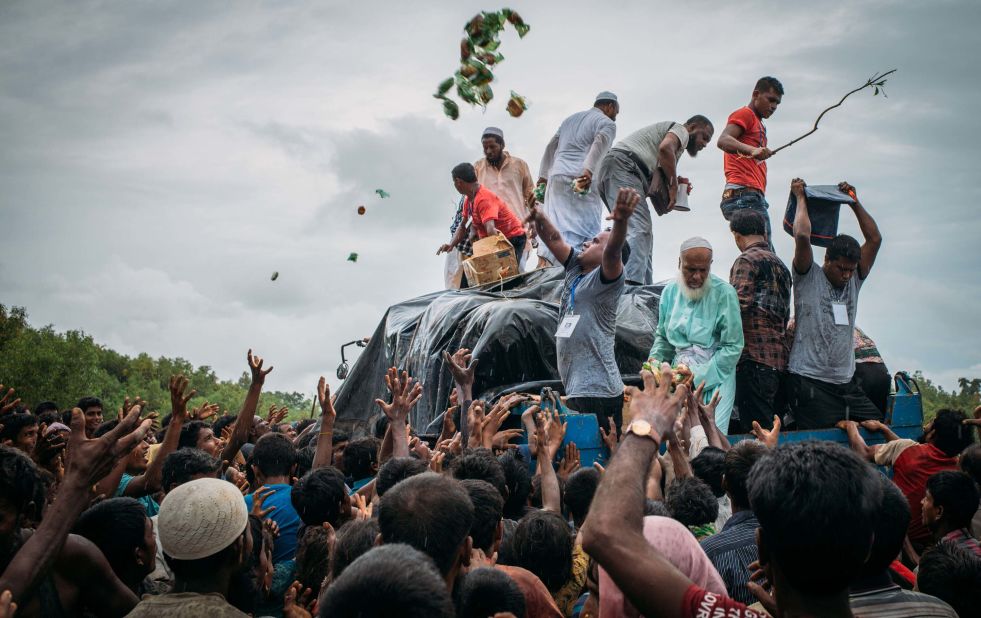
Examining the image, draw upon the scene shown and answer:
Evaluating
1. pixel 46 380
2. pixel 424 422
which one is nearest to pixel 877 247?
pixel 424 422

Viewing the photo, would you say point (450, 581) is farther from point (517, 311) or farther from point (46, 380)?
point (46, 380)

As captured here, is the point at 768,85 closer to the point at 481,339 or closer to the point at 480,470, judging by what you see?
the point at 481,339

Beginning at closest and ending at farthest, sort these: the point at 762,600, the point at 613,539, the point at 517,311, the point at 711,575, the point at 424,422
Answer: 1. the point at 613,539
2. the point at 762,600
3. the point at 711,575
4. the point at 517,311
5. the point at 424,422

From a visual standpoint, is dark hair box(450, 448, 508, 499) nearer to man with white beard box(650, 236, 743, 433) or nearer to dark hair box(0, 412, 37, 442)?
man with white beard box(650, 236, 743, 433)

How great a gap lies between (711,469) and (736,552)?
1.13 m

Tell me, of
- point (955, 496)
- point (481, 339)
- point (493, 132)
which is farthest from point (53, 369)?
point (955, 496)

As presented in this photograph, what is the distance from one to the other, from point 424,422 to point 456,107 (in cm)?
296

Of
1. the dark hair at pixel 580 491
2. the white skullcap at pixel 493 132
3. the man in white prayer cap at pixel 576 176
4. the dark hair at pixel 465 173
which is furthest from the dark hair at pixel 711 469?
the white skullcap at pixel 493 132

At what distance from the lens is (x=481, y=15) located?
754 centimetres

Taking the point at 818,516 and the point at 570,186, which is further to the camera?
the point at 570,186

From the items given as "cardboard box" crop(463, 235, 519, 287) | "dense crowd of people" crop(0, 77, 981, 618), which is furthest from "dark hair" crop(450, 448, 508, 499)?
"cardboard box" crop(463, 235, 519, 287)

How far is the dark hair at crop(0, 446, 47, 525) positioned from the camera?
8.81ft

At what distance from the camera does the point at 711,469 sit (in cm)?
424

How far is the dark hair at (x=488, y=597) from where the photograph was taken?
2564 mm
